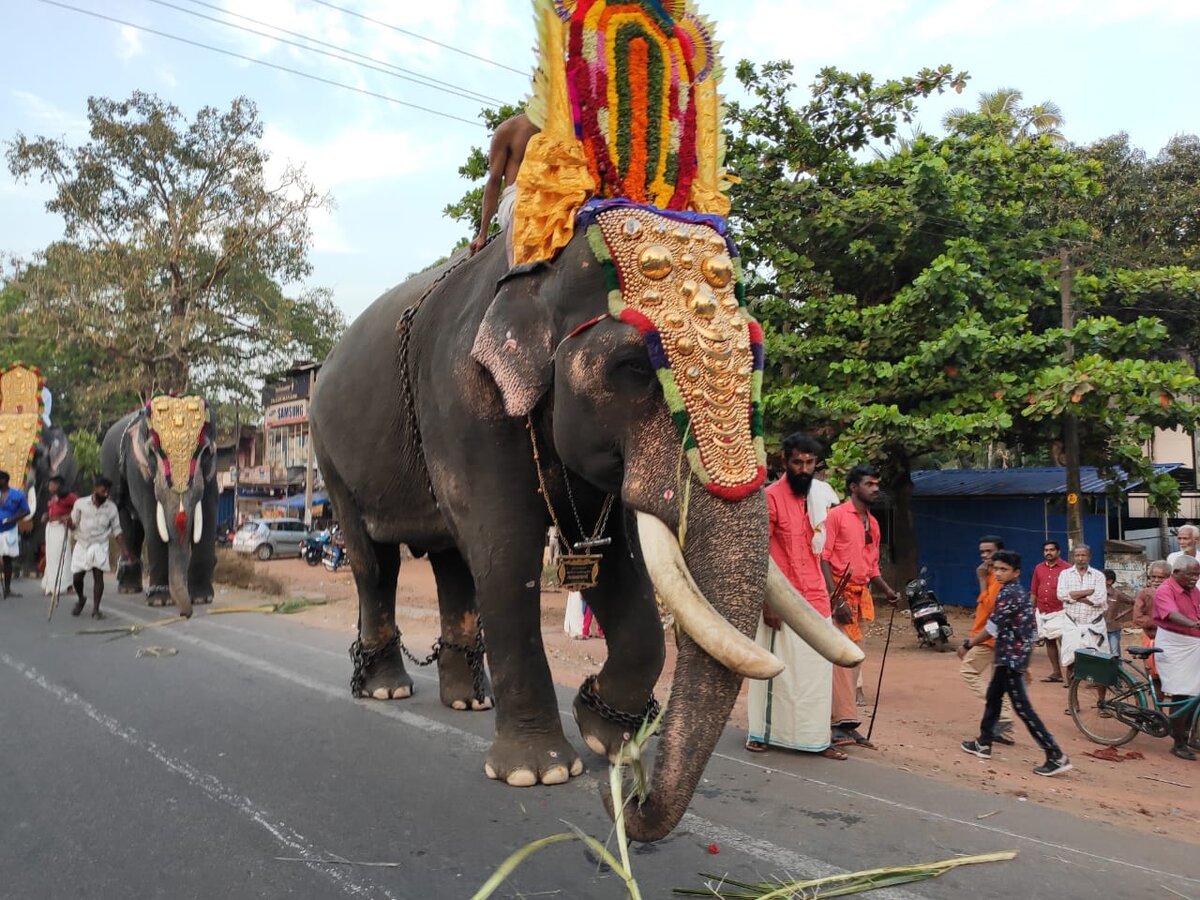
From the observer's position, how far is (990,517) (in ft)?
47.4

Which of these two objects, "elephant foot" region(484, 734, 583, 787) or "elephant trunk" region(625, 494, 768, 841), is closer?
"elephant trunk" region(625, 494, 768, 841)

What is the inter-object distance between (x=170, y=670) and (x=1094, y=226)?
18385 mm

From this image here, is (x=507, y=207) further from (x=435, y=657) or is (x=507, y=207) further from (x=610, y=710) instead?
(x=435, y=657)

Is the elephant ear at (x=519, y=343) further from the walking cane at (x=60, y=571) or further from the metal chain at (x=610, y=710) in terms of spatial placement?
the walking cane at (x=60, y=571)

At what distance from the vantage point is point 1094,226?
59.5 ft

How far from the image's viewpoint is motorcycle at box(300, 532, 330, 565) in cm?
2388

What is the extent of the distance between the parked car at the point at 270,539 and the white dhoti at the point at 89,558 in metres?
16.6

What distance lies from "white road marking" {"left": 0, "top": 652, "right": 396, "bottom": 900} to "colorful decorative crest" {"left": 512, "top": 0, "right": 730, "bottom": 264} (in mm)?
2249

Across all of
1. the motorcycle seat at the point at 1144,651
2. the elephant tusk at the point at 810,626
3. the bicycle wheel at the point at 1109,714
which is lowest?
the bicycle wheel at the point at 1109,714

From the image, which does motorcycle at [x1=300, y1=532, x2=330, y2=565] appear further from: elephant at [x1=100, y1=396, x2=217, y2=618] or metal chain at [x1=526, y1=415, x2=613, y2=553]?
metal chain at [x1=526, y1=415, x2=613, y2=553]

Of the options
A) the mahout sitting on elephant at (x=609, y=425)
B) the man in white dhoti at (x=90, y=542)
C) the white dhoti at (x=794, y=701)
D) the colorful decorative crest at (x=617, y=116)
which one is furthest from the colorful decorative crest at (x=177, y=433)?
the colorful decorative crest at (x=617, y=116)

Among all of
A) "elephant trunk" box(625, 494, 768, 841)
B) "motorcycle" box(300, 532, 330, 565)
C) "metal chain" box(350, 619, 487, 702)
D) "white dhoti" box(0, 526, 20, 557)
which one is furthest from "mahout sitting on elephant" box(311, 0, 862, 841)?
"motorcycle" box(300, 532, 330, 565)

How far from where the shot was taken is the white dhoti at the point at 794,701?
4.57 meters

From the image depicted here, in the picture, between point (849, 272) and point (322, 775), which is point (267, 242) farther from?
point (322, 775)
